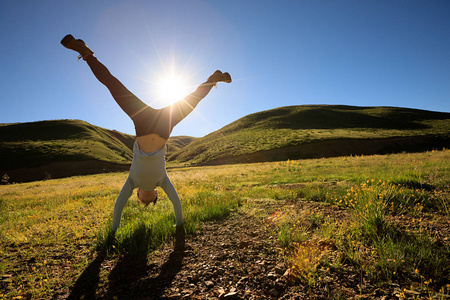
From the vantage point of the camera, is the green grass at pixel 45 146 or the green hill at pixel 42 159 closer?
the green hill at pixel 42 159

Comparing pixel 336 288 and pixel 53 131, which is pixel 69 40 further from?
pixel 53 131

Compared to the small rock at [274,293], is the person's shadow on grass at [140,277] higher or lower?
lower

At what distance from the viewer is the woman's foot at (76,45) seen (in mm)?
3178

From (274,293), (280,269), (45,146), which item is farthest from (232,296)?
(45,146)

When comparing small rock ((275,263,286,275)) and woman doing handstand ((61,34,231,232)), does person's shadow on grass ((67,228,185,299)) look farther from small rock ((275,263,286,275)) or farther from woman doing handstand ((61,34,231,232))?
small rock ((275,263,286,275))

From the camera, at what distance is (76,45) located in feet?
10.4

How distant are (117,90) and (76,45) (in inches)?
41.7

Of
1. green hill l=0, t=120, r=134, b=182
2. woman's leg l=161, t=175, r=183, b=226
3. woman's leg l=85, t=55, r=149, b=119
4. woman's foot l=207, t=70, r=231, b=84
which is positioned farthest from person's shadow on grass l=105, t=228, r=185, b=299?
green hill l=0, t=120, r=134, b=182

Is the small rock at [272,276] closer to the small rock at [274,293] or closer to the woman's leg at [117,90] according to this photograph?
the small rock at [274,293]

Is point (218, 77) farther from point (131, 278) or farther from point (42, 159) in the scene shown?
point (42, 159)

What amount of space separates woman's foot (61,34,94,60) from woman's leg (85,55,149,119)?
0.09m

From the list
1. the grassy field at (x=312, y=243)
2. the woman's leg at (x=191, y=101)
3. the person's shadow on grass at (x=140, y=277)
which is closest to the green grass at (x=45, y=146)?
the grassy field at (x=312, y=243)

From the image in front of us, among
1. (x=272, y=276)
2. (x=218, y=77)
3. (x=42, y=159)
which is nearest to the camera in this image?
(x=272, y=276)

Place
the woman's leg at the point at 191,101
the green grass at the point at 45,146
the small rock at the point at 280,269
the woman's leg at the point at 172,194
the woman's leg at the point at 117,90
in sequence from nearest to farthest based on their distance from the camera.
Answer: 1. the small rock at the point at 280,269
2. the woman's leg at the point at 117,90
3. the woman's leg at the point at 191,101
4. the woman's leg at the point at 172,194
5. the green grass at the point at 45,146
